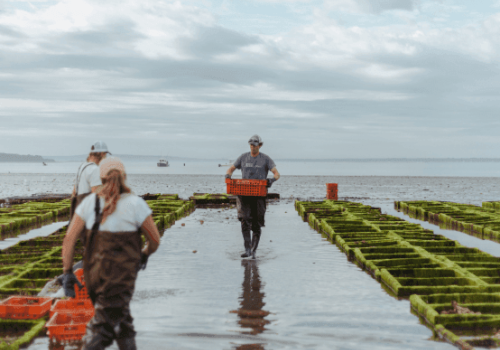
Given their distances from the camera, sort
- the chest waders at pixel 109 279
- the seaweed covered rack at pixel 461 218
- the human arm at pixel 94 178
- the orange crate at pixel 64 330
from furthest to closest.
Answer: the seaweed covered rack at pixel 461 218 < the human arm at pixel 94 178 < the orange crate at pixel 64 330 < the chest waders at pixel 109 279

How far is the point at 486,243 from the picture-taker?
15133mm

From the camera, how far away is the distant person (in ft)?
24.6

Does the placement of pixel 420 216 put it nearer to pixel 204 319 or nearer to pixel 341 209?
pixel 341 209

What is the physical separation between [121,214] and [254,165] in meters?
7.01

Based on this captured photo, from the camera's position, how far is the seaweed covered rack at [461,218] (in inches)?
646

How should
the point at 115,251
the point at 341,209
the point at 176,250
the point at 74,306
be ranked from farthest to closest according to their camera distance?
the point at 341,209
the point at 176,250
the point at 74,306
the point at 115,251

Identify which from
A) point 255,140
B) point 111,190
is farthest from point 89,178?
point 255,140

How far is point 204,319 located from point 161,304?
110cm

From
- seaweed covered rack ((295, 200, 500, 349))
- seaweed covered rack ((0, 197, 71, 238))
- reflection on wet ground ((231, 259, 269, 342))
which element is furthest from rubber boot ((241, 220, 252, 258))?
seaweed covered rack ((0, 197, 71, 238))

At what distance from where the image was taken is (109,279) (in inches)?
186

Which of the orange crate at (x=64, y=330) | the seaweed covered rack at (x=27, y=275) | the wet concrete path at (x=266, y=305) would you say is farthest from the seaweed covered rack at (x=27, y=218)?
the orange crate at (x=64, y=330)

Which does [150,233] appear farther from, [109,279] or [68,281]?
[68,281]

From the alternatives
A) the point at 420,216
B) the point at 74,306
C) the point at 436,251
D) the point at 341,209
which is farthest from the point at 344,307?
the point at 420,216

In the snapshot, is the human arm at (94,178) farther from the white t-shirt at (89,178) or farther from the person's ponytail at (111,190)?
the person's ponytail at (111,190)
